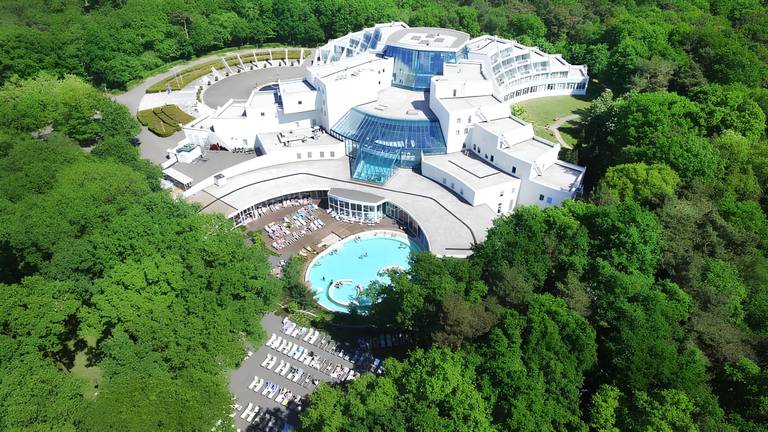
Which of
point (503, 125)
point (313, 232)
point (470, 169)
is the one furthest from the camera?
point (503, 125)

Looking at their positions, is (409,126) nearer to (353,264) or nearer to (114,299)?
(353,264)

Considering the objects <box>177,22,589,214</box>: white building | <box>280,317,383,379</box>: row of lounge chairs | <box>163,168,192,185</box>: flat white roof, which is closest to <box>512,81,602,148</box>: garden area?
<box>177,22,589,214</box>: white building

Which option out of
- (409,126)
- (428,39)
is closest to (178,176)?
(409,126)

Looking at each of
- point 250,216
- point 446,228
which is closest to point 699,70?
point 446,228

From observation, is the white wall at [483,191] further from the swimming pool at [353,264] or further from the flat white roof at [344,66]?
the flat white roof at [344,66]

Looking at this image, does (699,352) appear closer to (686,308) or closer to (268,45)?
(686,308)

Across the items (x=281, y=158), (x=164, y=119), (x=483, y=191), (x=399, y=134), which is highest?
(x=399, y=134)

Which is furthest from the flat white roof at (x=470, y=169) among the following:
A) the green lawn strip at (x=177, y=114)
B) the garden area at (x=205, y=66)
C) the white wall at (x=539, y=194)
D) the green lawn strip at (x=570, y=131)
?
the garden area at (x=205, y=66)
